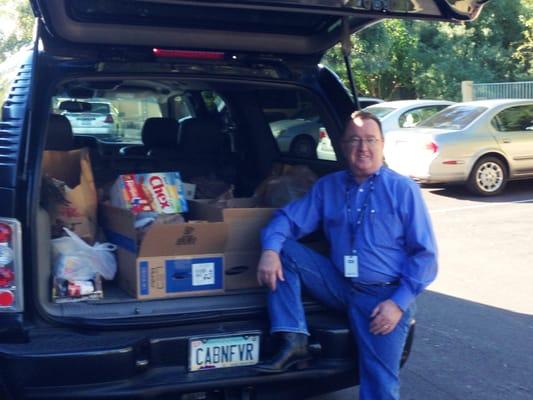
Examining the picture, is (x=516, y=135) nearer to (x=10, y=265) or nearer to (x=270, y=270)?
(x=270, y=270)

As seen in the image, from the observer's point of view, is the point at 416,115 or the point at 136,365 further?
the point at 416,115

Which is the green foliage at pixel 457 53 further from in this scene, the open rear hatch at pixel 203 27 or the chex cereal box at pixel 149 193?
the chex cereal box at pixel 149 193

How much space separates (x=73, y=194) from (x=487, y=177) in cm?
851

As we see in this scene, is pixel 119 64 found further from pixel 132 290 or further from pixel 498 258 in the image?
pixel 498 258

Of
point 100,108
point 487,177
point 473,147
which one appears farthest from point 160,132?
point 487,177

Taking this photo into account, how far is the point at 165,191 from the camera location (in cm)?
414

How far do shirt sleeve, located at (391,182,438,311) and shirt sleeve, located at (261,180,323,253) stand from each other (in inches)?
18.2

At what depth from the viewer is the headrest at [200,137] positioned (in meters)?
5.41

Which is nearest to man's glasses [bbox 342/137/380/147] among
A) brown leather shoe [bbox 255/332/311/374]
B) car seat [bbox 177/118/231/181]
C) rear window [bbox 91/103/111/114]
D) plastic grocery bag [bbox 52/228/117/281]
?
brown leather shoe [bbox 255/332/311/374]

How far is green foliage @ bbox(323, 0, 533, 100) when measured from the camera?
25.4 meters

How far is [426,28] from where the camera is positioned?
87.3ft

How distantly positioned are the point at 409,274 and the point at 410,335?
1.14 feet

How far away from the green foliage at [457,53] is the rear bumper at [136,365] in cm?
2148

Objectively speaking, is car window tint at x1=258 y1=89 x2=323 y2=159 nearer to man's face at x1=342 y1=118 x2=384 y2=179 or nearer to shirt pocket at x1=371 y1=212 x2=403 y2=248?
man's face at x1=342 y1=118 x2=384 y2=179
